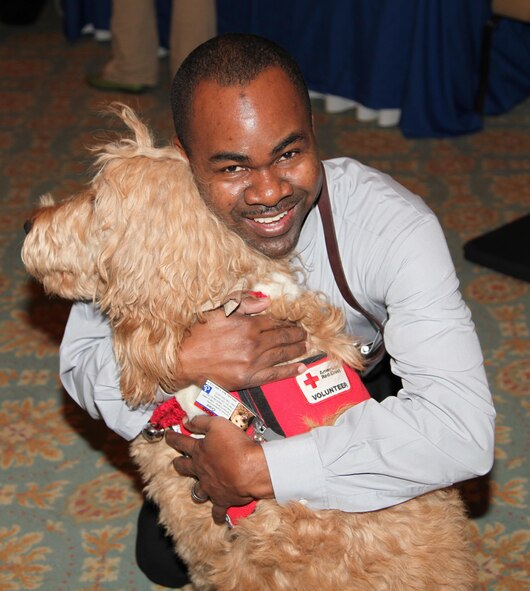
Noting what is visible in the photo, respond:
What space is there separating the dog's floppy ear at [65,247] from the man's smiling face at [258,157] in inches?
12.8

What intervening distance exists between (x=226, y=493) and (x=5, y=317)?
7.52 feet

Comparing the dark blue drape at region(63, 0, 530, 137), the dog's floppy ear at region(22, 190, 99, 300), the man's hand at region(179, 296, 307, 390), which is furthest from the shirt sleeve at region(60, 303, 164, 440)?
the dark blue drape at region(63, 0, 530, 137)

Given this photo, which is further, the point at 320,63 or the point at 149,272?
the point at 320,63

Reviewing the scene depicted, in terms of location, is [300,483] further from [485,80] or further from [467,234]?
[485,80]

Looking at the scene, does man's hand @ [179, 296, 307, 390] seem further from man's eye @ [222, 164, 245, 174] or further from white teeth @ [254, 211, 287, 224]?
man's eye @ [222, 164, 245, 174]

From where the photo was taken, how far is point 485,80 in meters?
5.25

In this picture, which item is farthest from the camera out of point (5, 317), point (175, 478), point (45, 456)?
point (5, 317)

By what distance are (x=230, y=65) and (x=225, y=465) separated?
2.86 feet

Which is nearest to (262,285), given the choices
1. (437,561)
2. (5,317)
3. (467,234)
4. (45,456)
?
(437,561)

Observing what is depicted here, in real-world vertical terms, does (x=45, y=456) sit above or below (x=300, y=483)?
below

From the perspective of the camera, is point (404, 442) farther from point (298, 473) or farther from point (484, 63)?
point (484, 63)

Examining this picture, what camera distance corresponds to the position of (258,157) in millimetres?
1773

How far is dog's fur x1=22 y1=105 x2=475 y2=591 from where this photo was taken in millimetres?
1719

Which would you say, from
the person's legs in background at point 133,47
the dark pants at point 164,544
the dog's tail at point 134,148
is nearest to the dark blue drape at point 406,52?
the person's legs in background at point 133,47
